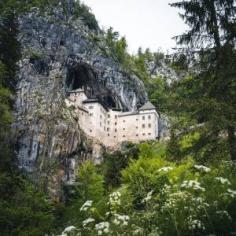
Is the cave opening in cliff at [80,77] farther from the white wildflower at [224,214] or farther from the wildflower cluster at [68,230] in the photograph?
the white wildflower at [224,214]

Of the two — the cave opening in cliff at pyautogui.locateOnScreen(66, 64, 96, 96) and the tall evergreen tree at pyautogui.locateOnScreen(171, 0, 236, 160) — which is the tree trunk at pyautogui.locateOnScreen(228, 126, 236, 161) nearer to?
the tall evergreen tree at pyautogui.locateOnScreen(171, 0, 236, 160)

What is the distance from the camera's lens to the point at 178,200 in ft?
23.0

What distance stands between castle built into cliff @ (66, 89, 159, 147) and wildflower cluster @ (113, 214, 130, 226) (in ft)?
253

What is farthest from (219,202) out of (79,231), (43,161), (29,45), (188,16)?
(29,45)

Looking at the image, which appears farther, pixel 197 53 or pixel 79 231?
pixel 197 53

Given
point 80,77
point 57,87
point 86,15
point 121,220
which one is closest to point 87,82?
point 80,77

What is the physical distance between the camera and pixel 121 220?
286 inches

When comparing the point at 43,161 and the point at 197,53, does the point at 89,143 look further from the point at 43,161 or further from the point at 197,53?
the point at 197,53

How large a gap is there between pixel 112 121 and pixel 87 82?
10.3m

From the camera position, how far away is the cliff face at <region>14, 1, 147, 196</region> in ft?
230

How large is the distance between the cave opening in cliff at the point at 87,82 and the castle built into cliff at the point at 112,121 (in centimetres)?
233

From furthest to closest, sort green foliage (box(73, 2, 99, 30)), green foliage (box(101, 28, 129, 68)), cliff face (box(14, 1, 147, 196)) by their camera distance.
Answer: green foliage (box(101, 28, 129, 68))
green foliage (box(73, 2, 99, 30))
cliff face (box(14, 1, 147, 196))

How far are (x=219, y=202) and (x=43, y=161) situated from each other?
204ft

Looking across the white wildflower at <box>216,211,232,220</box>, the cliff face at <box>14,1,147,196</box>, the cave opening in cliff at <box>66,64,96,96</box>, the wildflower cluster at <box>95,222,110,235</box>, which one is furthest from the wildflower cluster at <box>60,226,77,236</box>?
the cave opening in cliff at <box>66,64,96,96</box>
